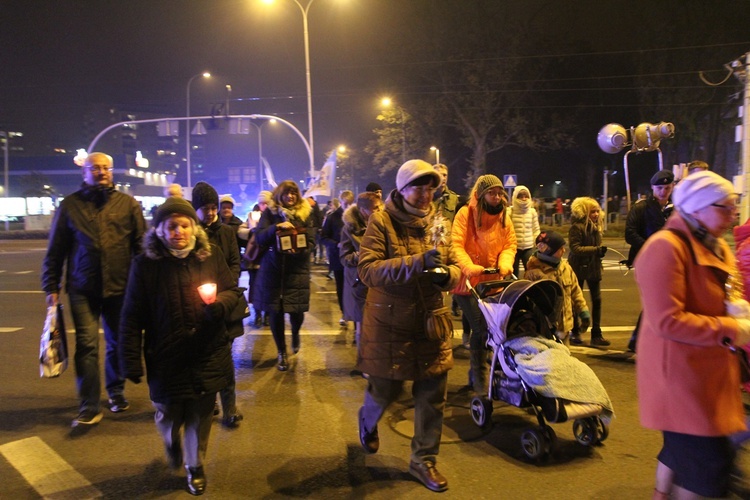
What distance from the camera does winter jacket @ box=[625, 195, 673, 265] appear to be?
20.0ft

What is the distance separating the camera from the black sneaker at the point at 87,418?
4.61m

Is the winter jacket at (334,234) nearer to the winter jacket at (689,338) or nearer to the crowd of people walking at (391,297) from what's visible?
the crowd of people walking at (391,297)

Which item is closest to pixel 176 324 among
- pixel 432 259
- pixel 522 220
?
pixel 432 259

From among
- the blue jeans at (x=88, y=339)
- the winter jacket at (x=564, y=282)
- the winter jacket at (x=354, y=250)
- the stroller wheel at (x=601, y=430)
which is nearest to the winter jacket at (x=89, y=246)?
the blue jeans at (x=88, y=339)

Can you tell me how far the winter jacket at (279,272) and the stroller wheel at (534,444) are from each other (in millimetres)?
2940

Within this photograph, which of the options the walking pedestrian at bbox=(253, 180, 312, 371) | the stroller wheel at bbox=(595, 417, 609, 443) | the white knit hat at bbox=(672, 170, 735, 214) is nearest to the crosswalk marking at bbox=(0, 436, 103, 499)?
the walking pedestrian at bbox=(253, 180, 312, 371)

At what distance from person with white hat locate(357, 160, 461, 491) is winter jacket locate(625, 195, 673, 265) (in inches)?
142

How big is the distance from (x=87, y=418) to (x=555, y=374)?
3802mm

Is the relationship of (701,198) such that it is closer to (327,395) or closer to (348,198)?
(327,395)

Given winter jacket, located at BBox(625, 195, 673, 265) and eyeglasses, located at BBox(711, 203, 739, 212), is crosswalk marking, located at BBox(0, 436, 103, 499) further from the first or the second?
winter jacket, located at BBox(625, 195, 673, 265)

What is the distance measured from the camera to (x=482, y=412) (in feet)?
14.4

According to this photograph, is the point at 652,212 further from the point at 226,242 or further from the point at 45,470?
the point at 45,470

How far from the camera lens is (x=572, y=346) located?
6.96 meters

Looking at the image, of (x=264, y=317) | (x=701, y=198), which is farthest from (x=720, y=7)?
(x=701, y=198)
